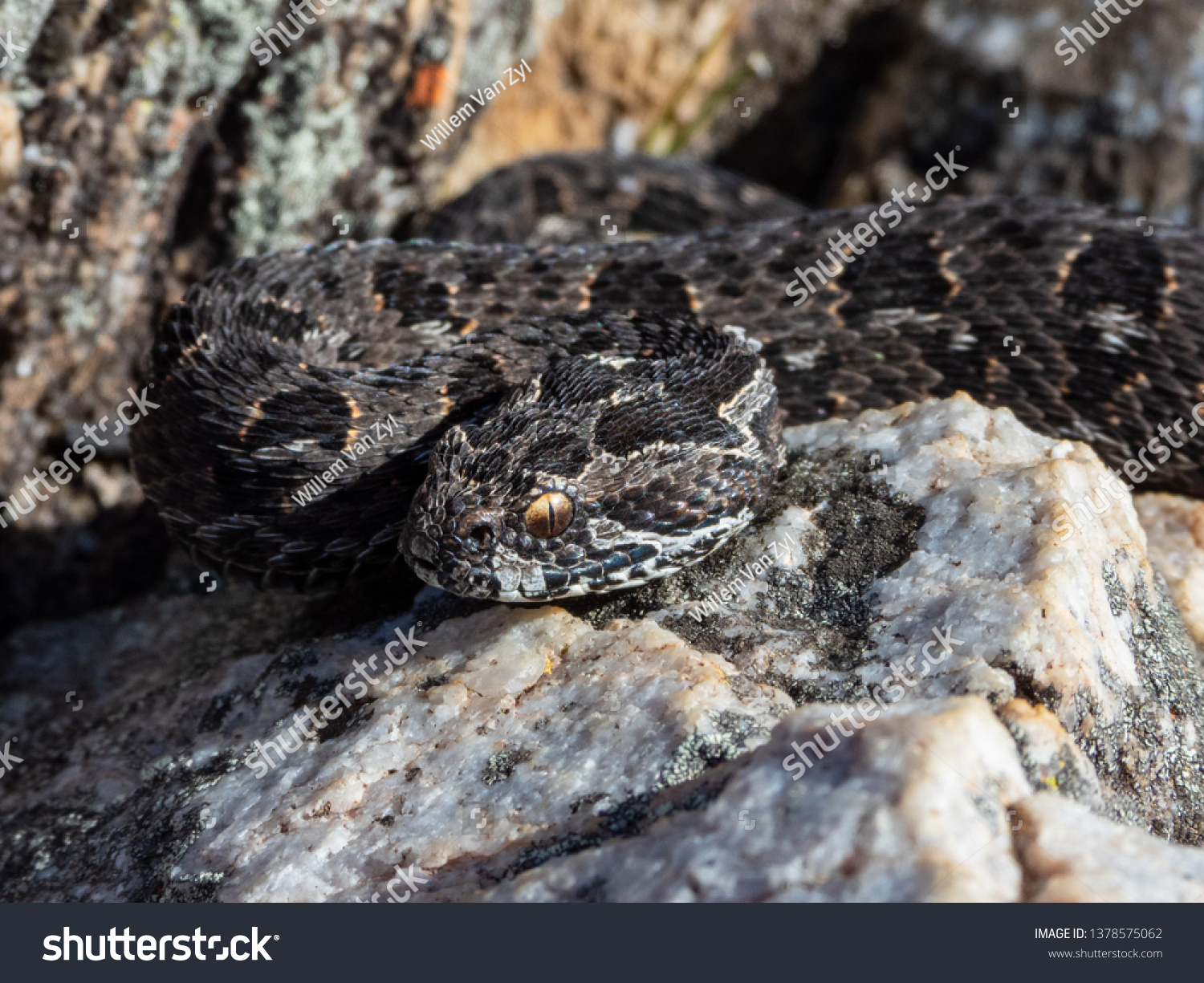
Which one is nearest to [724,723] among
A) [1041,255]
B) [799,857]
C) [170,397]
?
[799,857]

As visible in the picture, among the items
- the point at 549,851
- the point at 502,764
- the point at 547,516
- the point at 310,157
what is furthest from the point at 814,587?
the point at 310,157

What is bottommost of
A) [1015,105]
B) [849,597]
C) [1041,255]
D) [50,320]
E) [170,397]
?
[50,320]

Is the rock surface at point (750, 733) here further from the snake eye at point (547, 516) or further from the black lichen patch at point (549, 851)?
the snake eye at point (547, 516)

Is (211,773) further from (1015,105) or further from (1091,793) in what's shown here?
(1015,105)

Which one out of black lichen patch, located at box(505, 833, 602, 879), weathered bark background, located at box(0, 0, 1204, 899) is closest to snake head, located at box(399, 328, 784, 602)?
weathered bark background, located at box(0, 0, 1204, 899)

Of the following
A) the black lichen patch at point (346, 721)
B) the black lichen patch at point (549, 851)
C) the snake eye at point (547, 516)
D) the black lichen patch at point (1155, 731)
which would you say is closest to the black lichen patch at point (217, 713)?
the black lichen patch at point (346, 721)

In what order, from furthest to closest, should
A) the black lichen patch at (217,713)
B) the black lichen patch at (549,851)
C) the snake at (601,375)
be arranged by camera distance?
the black lichen patch at (217,713)
the snake at (601,375)
the black lichen patch at (549,851)

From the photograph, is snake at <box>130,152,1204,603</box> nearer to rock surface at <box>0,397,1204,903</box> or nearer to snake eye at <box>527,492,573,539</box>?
snake eye at <box>527,492,573,539</box>
